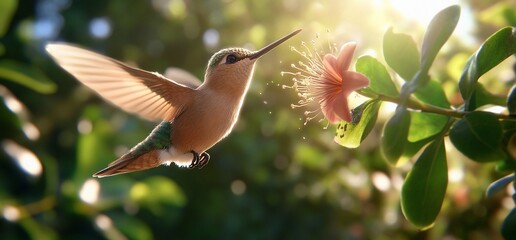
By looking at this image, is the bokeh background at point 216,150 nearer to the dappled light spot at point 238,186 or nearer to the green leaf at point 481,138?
the dappled light spot at point 238,186

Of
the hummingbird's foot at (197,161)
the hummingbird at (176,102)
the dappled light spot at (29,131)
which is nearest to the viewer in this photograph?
the hummingbird at (176,102)

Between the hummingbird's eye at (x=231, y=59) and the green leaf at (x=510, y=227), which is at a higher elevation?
the hummingbird's eye at (x=231, y=59)

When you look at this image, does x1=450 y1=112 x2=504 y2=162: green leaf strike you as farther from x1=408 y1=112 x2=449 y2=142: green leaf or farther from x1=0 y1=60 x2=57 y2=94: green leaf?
x1=0 y1=60 x2=57 y2=94: green leaf

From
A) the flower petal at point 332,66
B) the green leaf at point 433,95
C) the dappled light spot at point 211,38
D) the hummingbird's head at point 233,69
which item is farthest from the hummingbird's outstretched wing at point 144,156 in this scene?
the dappled light spot at point 211,38

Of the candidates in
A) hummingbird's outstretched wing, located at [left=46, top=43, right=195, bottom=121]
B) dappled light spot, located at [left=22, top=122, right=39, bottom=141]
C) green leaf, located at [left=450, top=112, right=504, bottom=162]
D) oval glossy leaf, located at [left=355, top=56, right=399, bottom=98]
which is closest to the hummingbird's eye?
hummingbird's outstretched wing, located at [left=46, top=43, right=195, bottom=121]

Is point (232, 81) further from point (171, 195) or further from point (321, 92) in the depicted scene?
point (171, 195)

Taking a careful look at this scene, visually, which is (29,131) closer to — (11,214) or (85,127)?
(11,214)

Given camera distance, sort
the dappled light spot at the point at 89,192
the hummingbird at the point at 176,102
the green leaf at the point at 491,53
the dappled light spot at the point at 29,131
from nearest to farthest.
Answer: the green leaf at the point at 491,53 < the hummingbird at the point at 176,102 < the dappled light spot at the point at 29,131 < the dappled light spot at the point at 89,192
